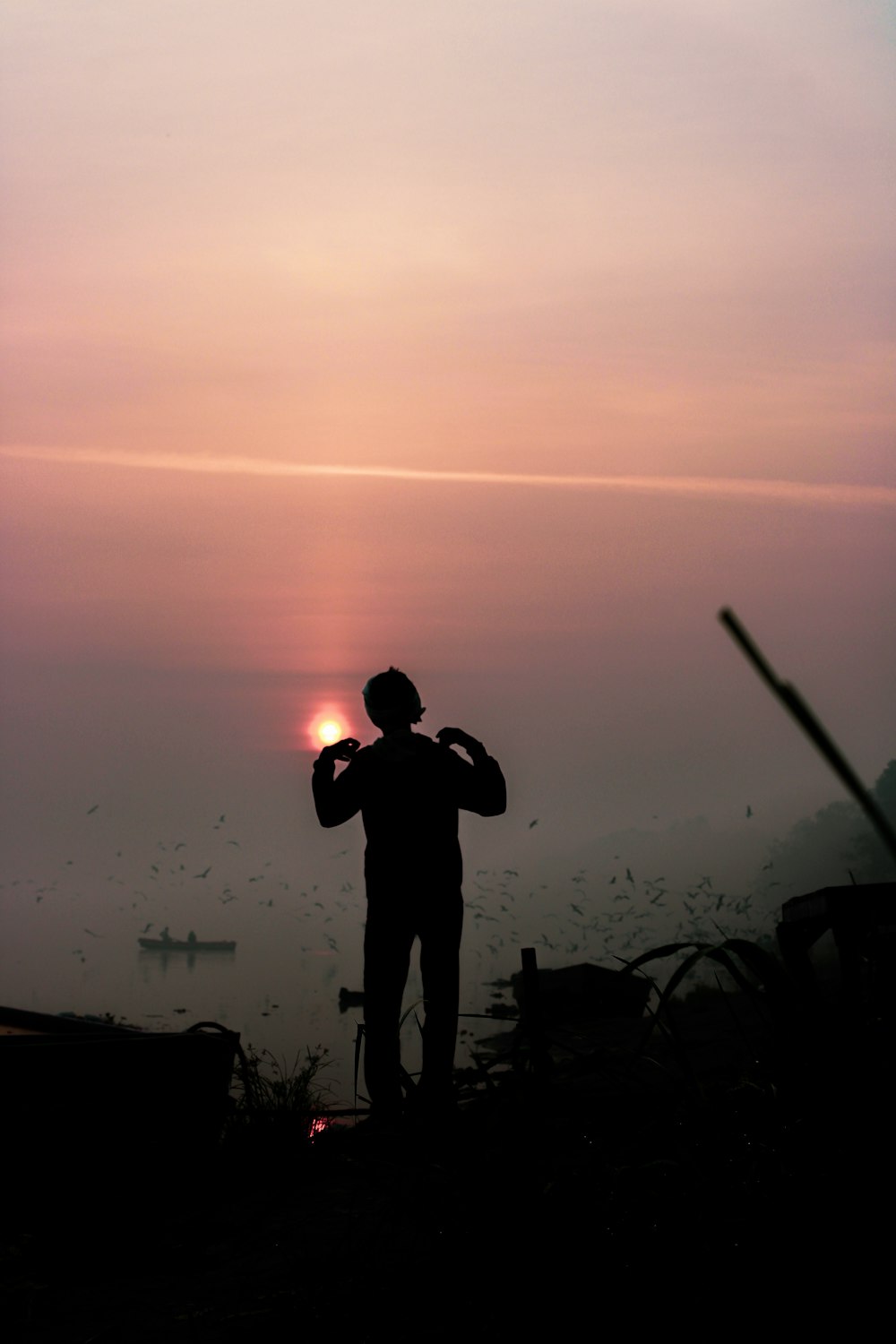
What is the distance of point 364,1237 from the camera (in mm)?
4305

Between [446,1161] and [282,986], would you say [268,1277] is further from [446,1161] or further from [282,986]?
[282,986]

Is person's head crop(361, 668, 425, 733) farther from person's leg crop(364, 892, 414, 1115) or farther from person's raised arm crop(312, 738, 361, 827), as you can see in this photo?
person's leg crop(364, 892, 414, 1115)

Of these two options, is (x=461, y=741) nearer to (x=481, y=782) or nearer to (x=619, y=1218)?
(x=481, y=782)

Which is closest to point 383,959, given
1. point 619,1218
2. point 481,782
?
point 481,782

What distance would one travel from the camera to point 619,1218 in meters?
2.82

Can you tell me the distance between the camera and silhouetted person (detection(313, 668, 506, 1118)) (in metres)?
6.79

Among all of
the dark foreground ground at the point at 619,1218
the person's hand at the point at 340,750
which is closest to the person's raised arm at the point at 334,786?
the person's hand at the point at 340,750

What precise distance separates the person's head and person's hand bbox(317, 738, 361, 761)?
162 mm

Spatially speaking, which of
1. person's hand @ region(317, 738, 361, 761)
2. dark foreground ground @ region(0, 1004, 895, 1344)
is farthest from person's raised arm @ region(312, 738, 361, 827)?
dark foreground ground @ region(0, 1004, 895, 1344)

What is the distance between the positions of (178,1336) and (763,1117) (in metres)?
1.99

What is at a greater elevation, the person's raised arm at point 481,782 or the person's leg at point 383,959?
the person's raised arm at point 481,782

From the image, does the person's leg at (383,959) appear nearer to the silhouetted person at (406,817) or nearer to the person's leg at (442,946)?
the silhouetted person at (406,817)

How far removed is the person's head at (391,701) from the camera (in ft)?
22.4

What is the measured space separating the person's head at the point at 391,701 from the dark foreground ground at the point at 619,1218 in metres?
3.05
